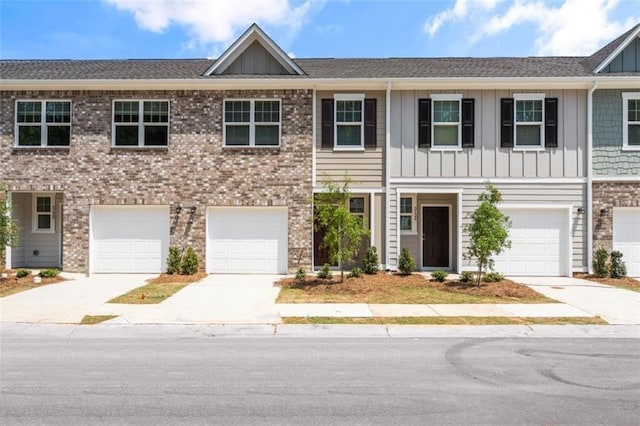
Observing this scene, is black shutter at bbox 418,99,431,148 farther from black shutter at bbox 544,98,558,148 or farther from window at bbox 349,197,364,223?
Answer: black shutter at bbox 544,98,558,148

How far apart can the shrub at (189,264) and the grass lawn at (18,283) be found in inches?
144

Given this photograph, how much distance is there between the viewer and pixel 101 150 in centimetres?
1454

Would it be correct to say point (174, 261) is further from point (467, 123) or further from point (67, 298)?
point (467, 123)

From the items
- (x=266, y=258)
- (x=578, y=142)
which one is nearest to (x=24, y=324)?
(x=266, y=258)

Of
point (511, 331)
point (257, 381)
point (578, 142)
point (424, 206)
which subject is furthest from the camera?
point (424, 206)

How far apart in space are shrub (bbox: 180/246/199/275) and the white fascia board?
14.8 metres

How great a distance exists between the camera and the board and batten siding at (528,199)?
46.6ft

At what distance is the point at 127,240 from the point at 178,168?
3110 mm

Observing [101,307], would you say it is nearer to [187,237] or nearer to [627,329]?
[187,237]

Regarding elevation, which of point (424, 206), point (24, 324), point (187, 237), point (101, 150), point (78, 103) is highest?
point (78, 103)

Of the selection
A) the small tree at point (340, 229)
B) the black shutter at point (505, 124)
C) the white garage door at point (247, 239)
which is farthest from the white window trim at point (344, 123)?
the black shutter at point (505, 124)

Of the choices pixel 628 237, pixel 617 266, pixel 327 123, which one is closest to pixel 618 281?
pixel 617 266

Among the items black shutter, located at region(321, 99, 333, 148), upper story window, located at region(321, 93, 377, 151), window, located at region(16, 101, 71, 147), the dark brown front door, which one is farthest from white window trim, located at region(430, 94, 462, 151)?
window, located at region(16, 101, 71, 147)

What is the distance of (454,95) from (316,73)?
4839 millimetres
